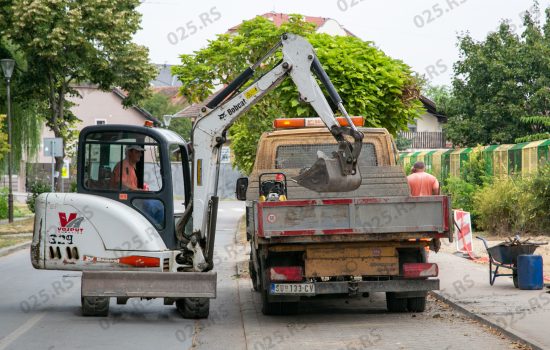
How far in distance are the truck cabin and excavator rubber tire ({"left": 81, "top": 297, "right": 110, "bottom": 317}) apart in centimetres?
107

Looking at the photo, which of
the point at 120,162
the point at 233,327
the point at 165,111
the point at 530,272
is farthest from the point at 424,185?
the point at 165,111

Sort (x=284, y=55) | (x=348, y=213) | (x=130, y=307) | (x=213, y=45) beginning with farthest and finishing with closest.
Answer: (x=213, y=45), (x=130, y=307), (x=284, y=55), (x=348, y=213)

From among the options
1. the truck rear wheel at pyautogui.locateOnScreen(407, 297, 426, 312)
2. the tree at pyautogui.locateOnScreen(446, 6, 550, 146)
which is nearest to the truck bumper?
the truck rear wheel at pyautogui.locateOnScreen(407, 297, 426, 312)

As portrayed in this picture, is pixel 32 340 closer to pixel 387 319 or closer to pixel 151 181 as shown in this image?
pixel 151 181

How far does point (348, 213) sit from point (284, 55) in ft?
7.35

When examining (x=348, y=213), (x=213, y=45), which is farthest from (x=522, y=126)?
(x=348, y=213)

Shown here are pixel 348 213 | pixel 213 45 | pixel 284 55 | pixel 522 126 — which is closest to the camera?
pixel 348 213

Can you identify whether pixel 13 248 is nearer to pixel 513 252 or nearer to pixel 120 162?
pixel 120 162

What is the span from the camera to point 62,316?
1346cm

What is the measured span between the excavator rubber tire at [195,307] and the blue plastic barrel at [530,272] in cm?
466

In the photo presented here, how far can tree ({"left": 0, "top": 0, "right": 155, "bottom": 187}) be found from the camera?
35.5m

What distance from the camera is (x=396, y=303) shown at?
44.3 ft

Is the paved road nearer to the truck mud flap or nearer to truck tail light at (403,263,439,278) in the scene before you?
the truck mud flap

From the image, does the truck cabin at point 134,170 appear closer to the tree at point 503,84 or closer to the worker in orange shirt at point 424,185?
the worker in orange shirt at point 424,185
